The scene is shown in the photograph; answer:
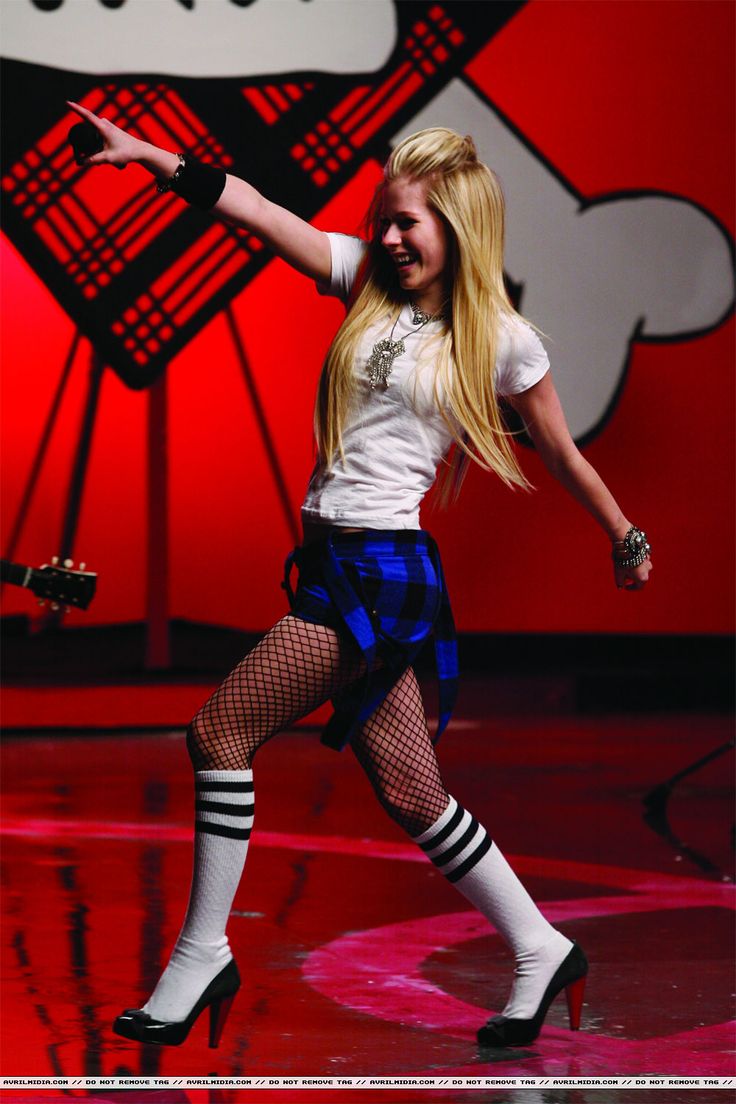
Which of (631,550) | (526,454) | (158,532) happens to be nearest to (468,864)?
(631,550)

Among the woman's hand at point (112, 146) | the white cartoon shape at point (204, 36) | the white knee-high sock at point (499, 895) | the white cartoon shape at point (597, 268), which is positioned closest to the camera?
the woman's hand at point (112, 146)

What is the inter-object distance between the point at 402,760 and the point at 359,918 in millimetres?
Result: 1110

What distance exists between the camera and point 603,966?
10.3 ft

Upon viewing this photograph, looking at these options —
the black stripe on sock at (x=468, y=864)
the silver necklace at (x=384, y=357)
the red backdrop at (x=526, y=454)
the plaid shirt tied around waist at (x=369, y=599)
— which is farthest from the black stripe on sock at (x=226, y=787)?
the red backdrop at (x=526, y=454)

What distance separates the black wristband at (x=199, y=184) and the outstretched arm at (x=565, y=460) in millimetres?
533

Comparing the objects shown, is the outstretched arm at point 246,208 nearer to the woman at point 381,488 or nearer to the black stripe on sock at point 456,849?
the woman at point 381,488

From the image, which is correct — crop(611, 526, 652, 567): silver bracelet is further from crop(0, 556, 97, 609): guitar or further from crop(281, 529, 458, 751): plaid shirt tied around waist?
crop(0, 556, 97, 609): guitar

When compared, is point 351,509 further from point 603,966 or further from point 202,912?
point 603,966

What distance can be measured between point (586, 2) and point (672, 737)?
3.06 m

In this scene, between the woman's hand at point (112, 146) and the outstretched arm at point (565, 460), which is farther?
the outstretched arm at point (565, 460)

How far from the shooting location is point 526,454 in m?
7.12

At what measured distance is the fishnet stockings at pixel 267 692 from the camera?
237 centimetres

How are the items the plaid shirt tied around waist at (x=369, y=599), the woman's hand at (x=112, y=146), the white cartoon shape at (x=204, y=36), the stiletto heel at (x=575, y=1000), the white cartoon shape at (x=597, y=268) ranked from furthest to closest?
1. the white cartoon shape at (x=597, y=268)
2. the white cartoon shape at (x=204, y=36)
3. the stiletto heel at (x=575, y=1000)
4. the plaid shirt tied around waist at (x=369, y=599)
5. the woman's hand at (x=112, y=146)

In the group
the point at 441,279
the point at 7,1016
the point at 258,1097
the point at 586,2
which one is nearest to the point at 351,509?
the point at 441,279
